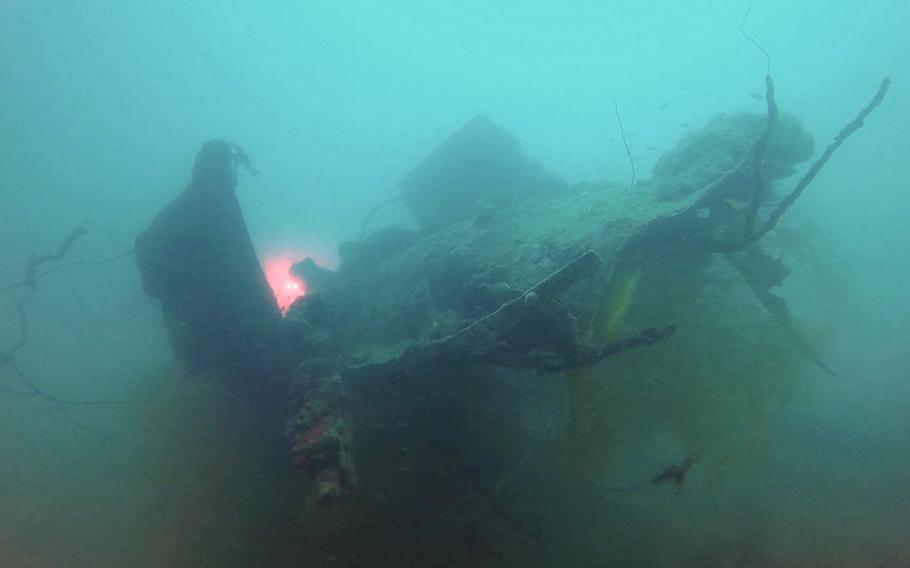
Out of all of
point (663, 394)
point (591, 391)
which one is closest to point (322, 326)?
point (591, 391)

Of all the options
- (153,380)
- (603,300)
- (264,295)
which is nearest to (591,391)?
(603,300)

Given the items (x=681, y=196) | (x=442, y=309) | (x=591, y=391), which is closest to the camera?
(x=591, y=391)

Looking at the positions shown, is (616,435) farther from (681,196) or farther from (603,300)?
(681,196)

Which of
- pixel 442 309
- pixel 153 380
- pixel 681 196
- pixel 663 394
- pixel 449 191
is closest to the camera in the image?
pixel 663 394

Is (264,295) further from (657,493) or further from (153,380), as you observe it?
(657,493)

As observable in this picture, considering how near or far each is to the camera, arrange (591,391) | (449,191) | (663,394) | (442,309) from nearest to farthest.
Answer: (591,391)
(663,394)
(442,309)
(449,191)

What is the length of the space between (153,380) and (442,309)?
23.2ft

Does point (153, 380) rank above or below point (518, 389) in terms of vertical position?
above

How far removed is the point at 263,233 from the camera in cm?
6919

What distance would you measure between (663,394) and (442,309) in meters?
4.10

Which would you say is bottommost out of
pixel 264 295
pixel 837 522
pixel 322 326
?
pixel 837 522

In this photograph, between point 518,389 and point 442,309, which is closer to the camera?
point 518,389

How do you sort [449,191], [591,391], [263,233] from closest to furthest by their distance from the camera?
[591,391] < [449,191] < [263,233]

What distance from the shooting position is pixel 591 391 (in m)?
6.39
